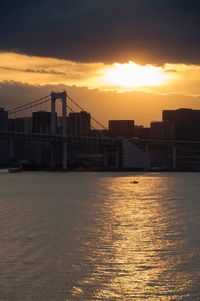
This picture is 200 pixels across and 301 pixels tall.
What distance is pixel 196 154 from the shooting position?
11462cm

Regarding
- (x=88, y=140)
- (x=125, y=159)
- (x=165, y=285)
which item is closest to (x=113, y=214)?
(x=165, y=285)

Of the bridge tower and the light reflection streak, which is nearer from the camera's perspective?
the light reflection streak

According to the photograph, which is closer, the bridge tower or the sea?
the sea

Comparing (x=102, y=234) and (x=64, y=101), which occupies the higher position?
(x=64, y=101)

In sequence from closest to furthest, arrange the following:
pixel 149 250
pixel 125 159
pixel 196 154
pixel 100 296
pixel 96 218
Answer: pixel 100 296 < pixel 149 250 < pixel 96 218 < pixel 125 159 < pixel 196 154

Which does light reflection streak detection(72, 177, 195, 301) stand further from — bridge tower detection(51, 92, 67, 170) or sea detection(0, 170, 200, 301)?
bridge tower detection(51, 92, 67, 170)

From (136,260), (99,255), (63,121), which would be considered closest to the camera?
(136,260)

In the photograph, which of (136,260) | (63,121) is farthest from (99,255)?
(63,121)

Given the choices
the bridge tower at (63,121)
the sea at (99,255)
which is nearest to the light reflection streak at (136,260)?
the sea at (99,255)

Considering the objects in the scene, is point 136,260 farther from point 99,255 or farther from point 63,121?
point 63,121

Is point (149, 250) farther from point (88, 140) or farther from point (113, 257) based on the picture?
point (88, 140)

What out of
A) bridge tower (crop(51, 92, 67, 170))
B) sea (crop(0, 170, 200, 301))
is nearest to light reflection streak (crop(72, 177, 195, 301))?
sea (crop(0, 170, 200, 301))

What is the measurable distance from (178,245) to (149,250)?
3.69ft

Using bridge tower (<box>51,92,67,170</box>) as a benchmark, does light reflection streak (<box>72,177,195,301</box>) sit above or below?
below
